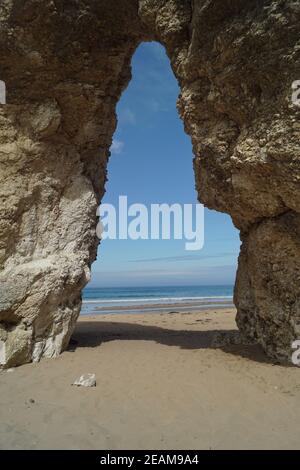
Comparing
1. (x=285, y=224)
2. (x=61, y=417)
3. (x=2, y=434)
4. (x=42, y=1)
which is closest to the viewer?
(x=2, y=434)

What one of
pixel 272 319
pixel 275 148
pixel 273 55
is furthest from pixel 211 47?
pixel 272 319

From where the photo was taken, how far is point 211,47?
290 inches

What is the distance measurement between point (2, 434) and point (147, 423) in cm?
193

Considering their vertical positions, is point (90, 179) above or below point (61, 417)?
above

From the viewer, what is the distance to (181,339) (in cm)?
1069

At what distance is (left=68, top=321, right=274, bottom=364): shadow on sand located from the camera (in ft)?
26.8

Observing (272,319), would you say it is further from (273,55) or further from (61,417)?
(273,55)

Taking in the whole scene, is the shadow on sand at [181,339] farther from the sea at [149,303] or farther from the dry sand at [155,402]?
the sea at [149,303]

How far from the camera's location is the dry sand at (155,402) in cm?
468

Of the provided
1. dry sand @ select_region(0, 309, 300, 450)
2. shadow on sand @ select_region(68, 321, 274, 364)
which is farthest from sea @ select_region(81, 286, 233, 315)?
dry sand @ select_region(0, 309, 300, 450)

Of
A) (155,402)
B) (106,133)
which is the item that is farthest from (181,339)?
(106,133)

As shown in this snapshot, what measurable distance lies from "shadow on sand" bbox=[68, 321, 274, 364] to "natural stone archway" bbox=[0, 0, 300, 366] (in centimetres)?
35

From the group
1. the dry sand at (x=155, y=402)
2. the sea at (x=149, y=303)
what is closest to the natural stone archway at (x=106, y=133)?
the dry sand at (x=155, y=402)

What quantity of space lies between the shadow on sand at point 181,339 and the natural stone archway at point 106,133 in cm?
35
